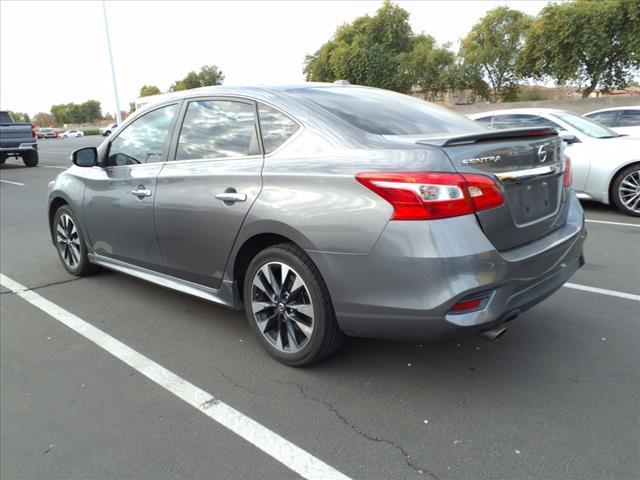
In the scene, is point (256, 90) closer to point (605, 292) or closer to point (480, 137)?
point (480, 137)

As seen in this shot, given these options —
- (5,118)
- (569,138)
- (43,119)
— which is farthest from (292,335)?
(43,119)

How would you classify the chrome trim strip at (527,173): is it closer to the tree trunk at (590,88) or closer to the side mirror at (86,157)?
the side mirror at (86,157)

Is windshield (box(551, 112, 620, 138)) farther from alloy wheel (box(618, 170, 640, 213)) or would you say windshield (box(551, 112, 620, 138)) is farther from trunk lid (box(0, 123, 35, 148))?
trunk lid (box(0, 123, 35, 148))

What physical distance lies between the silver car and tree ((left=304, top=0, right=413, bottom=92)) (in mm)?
45247

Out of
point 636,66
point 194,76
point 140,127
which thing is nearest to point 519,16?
point 636,66

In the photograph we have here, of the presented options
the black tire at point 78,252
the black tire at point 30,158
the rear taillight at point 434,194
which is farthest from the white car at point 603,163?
the black tire at point 30,158

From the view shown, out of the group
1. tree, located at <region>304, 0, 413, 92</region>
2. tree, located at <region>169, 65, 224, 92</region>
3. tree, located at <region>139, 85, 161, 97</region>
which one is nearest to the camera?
tree, located at <region>304, 0, 413, 92</region>

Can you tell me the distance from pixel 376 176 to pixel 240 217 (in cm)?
97

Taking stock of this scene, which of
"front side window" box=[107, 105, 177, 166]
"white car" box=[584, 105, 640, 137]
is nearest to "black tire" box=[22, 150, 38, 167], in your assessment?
"front side window" box=[107, 105, 177, 166]

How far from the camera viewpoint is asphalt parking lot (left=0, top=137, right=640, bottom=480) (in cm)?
226

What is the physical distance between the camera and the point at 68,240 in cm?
497

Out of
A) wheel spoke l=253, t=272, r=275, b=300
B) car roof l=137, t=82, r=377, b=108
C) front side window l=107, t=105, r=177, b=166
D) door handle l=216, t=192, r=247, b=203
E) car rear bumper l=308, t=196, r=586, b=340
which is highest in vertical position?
car roof l=137, t=82, r=377, b=108

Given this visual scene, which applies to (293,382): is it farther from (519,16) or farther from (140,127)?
(519,16)

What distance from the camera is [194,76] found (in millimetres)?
69250
